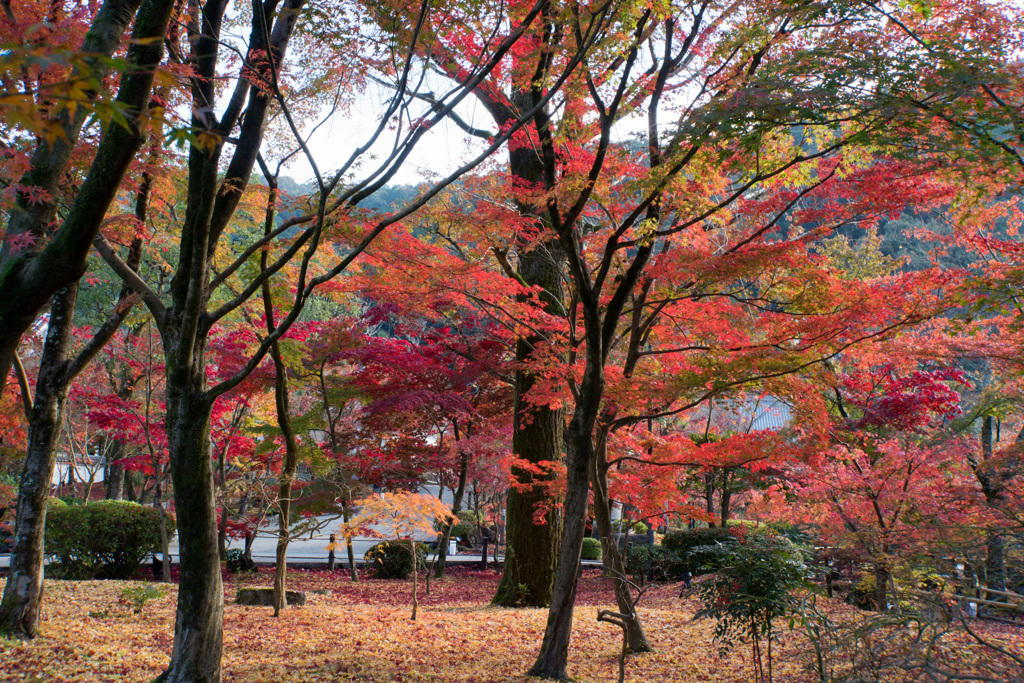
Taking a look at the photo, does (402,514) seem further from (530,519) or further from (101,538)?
(101,538)

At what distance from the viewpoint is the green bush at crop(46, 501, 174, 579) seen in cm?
952

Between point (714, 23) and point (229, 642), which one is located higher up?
point (714, 23)

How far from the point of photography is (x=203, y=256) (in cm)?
433

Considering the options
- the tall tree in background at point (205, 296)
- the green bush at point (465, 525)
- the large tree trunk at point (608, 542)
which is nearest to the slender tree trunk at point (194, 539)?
the tall tree in background at point (205, 296)

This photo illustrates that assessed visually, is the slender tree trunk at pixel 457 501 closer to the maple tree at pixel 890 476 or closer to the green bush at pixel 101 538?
the green bush at pixel 101 538

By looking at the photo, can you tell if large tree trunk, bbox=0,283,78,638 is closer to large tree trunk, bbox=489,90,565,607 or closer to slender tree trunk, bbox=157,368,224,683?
slender tree trunk, bbox=157,368,224,683

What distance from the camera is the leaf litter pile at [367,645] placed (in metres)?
4.93

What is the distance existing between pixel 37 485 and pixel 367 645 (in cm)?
342

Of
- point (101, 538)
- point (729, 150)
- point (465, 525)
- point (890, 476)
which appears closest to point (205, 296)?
point (729, 150)

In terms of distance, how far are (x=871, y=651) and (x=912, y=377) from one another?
7.74m

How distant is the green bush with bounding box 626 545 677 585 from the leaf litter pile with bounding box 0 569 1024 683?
5839 millimetres

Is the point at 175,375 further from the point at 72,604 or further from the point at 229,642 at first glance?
the point at 72,604

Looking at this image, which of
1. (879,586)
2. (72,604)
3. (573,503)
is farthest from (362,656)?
(879,586)

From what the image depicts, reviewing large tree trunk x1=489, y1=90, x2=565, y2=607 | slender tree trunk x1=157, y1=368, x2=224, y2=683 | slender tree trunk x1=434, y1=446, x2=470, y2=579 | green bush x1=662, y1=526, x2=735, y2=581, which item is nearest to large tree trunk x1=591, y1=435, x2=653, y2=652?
large tree trunk x1=489, y1=90, x2=565, y2=607
